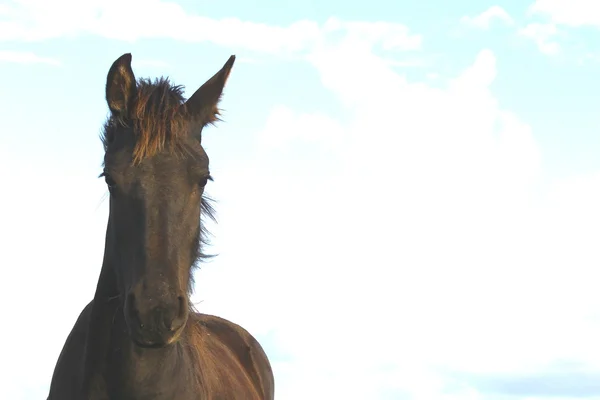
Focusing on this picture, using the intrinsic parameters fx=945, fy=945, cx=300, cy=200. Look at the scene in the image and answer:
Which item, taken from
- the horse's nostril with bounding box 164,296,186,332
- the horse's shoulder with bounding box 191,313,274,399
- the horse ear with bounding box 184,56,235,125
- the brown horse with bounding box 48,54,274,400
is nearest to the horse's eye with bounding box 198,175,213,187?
the brown horse with bounding box 48,54,274,400

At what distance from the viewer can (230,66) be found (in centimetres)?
A: 676

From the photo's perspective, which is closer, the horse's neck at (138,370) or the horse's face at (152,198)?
the horse's face at (152,198)

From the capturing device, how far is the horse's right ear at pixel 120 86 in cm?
633

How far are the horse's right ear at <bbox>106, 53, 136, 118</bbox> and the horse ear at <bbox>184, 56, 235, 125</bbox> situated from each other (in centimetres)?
41

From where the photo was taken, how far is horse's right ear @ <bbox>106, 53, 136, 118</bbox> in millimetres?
6332

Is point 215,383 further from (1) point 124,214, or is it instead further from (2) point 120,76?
(2) point 120,76

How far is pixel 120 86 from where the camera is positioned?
638 centimetres

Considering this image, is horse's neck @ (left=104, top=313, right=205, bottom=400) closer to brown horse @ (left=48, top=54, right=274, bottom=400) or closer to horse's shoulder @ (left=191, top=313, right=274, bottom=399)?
brown horse @ (left=48, top=54, right=274, bottom=400)

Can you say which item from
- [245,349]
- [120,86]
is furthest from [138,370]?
[245,349]

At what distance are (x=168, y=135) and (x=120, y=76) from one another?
0.61 m

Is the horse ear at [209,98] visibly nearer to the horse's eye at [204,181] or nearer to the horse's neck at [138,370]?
the horse's eye at [204,181]

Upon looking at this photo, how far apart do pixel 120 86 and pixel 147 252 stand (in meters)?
1.35

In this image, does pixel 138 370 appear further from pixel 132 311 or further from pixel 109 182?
pixel 109 182


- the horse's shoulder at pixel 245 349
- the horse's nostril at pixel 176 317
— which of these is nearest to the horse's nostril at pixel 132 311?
the horse's nostril at pixel 176 317
